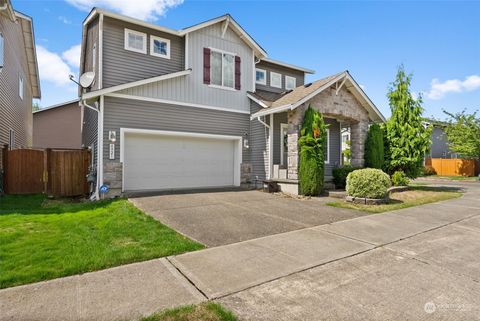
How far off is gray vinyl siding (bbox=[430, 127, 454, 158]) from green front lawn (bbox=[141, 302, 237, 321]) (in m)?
34.8

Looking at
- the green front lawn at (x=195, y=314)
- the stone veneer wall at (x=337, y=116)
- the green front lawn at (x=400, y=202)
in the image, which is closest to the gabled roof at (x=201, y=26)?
the stone veneer wall at (x=337, y=116)

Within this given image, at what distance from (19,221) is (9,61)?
1081 cm

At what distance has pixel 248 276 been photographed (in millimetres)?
3678

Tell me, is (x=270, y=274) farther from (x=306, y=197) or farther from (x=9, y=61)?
(x=9, y=61)

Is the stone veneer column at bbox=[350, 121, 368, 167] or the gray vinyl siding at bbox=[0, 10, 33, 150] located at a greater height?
the gray vinyl siding at bbox=[0, 10, 33, 150]

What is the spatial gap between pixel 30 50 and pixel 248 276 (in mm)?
21428

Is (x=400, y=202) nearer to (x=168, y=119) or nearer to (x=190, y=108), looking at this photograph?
(x=190, y=108)

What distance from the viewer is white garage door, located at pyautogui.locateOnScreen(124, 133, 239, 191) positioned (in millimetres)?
10727

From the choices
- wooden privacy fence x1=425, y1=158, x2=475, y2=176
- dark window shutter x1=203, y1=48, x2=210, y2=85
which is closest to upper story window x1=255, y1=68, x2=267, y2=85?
dark window shutter x1=203, y1=48, x2=210, y2=85

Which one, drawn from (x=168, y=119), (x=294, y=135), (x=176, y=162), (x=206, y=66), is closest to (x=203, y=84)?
(x=206, y=66)

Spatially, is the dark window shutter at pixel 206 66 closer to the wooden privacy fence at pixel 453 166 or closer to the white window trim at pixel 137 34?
the white window trim at pixel 137 34

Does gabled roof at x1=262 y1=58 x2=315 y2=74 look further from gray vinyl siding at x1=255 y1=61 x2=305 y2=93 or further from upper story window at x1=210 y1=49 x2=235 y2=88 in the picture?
upper story window at x1=210 y1=49 x2=235 y2=88

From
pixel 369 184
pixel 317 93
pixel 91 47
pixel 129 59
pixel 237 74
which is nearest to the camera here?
pixel 369 184

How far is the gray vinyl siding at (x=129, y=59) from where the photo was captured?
423 inches
